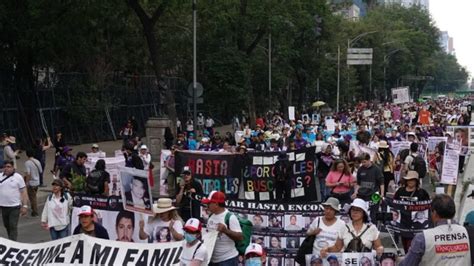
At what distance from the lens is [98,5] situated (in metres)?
30.8

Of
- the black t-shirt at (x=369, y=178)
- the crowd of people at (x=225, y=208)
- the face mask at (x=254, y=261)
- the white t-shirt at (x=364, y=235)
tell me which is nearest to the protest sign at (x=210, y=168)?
the crowd of people at (x=225, y=208)

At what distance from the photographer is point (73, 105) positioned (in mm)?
38375

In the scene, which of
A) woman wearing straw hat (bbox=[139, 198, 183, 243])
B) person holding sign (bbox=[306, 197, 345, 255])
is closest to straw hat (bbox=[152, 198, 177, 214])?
woman wearing straw hat (bbox=[139, 198, 183, 243])

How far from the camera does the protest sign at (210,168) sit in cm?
Answer: 1517

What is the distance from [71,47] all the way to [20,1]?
2734 millimetres

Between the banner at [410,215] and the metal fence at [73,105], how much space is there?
22.5 meters

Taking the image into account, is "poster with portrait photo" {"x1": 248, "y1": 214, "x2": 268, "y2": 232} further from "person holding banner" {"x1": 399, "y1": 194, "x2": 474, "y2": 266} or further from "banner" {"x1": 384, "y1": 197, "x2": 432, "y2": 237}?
"person holding banner" {"x1": 399, "y1": 194, "x2": 474, "y2": 266}

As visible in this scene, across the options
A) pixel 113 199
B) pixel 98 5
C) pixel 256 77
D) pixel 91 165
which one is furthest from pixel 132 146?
pixel 256 77

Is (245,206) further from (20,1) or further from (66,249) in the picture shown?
(20,1)

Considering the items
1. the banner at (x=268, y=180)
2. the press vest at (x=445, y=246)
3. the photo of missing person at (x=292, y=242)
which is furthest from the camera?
the banner at (x=268, y=180)

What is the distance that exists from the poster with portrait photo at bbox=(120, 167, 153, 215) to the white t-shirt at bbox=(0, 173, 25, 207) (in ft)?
8.71

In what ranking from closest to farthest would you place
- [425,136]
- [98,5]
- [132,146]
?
[132,146] → [425,136] → [98,5]

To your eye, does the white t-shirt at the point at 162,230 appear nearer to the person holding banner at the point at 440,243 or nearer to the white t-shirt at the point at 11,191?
the person holding banner at the point at 440,243

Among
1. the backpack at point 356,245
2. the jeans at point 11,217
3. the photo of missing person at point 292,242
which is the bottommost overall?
the jeans at point 11,217
